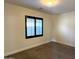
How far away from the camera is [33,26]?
5059 millimetres

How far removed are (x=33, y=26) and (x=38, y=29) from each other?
50cm

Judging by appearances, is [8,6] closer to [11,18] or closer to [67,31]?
[11,18]

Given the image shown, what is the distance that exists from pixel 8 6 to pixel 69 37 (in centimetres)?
420

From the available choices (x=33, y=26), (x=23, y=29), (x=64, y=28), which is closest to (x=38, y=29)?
(x=33, y=26)

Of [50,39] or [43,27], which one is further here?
[50,39]

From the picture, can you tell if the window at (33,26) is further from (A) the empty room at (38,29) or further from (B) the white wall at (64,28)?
(B) the white wall at (64,28)

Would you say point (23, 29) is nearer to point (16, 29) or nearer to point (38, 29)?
point (16, 29)

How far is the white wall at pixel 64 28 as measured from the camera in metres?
5.30

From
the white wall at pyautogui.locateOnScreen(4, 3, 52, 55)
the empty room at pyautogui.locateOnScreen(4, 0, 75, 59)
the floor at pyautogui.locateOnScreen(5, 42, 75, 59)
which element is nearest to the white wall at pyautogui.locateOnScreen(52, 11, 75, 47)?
the empty room at pyautogui.locateOnScreen(4, 0, 75, 59)

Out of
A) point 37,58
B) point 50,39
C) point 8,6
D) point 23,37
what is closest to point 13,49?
point 23,37

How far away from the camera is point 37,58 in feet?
10.8

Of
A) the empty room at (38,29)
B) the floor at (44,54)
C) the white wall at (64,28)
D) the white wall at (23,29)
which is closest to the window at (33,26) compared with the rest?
the empty room at (38,29)

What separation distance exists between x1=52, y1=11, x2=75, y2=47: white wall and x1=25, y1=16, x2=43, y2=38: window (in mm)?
1492

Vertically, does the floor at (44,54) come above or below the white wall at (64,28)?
below
